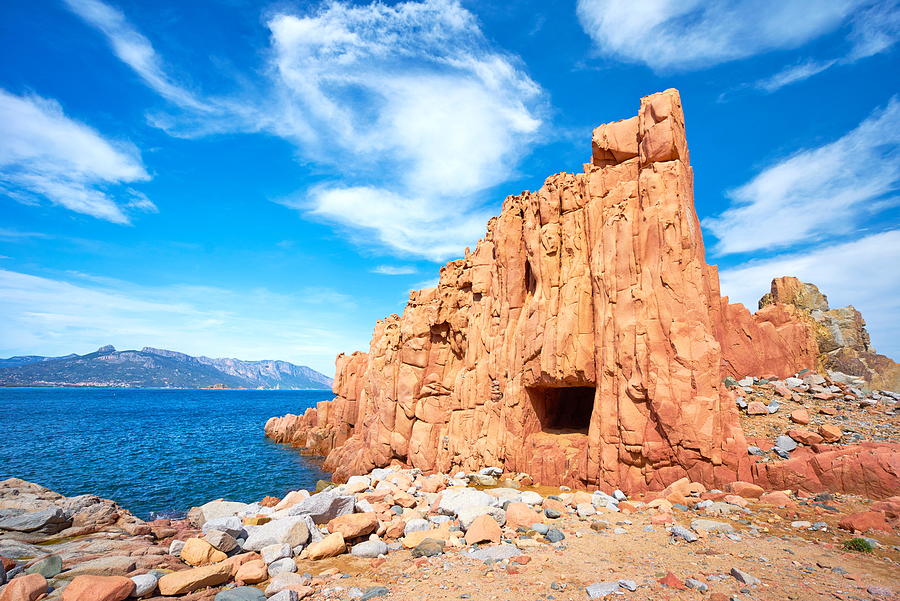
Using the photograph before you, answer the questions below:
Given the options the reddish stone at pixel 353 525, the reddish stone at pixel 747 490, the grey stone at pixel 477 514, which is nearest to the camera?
the reddish stone at pixel 353 525

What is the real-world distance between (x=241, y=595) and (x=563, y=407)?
22.9 meters

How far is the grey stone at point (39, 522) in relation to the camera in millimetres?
11766

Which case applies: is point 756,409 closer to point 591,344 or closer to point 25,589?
point 591,344

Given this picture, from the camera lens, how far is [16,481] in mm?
16484

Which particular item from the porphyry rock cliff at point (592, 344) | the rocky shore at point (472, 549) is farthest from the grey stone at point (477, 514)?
the porphyry rock cliff at point (592, 344)

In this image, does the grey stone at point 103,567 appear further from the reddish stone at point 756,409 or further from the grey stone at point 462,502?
the reddish stone at point 756,409

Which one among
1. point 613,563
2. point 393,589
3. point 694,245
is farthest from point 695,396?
point 393,589

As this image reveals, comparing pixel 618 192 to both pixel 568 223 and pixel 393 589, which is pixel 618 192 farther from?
pixel 393 589

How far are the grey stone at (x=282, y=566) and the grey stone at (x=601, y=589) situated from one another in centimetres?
672

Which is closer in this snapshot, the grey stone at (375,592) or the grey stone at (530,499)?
the grey stone at (375,592)

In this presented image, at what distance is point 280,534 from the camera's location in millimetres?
11484

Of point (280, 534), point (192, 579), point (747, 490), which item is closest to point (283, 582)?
point (192, 579)

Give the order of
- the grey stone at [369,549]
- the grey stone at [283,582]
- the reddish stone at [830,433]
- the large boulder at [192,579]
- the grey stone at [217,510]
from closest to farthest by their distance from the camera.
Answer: the large boulder at [192,579], the grey stone at [283,582], the grey stone at [369,549], the grey stone at [217,510], the reddish stone at [830,433]

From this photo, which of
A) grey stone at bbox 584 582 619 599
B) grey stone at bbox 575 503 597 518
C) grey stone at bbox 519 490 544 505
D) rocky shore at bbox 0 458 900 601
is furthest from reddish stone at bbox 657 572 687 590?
grey stone at bbox 519 490 544 505
